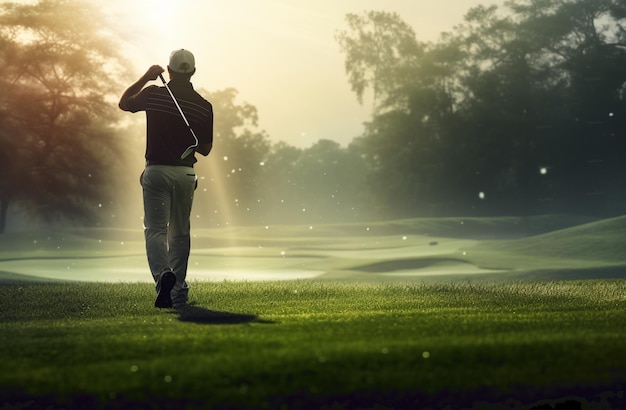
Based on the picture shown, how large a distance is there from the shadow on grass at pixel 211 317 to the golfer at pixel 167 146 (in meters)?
0.28

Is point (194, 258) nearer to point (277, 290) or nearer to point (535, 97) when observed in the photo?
point (277, 290)

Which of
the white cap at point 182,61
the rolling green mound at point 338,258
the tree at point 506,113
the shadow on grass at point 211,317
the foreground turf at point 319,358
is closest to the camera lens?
the foreground turf at point 319,358

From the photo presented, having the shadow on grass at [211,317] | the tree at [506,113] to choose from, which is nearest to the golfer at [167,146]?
the shadow on grass at [211,317]

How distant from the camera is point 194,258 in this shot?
28609 mm

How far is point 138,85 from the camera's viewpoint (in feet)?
32.3

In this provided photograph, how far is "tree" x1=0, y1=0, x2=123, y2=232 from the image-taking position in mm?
32031

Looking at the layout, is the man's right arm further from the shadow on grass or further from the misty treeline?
the misty treeline

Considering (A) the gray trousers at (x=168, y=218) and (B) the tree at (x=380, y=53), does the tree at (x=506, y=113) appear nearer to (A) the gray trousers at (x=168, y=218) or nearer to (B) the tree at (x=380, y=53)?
(B) the tree at (x=380, y=53)

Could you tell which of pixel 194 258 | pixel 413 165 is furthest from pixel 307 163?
pixel 194 258

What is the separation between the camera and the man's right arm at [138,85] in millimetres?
9812

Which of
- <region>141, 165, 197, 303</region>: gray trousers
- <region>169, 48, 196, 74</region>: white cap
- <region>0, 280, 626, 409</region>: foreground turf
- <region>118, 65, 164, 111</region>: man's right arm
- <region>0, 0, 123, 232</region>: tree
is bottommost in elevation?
<region>0, 280, 626, 409</region>: foreground turf

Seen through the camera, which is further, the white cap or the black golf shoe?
the white cap

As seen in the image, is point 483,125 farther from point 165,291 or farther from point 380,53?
point 165,291

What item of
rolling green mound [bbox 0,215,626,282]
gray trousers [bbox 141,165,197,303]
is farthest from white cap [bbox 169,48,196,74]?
rolling green mound [bbox 0,215,626,282]
